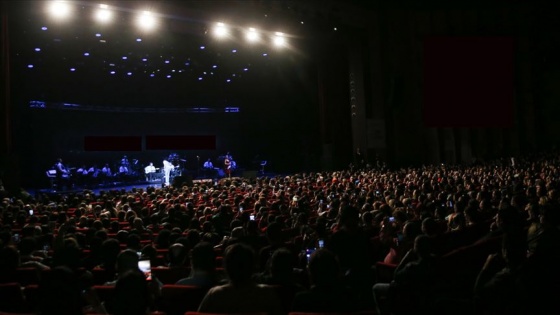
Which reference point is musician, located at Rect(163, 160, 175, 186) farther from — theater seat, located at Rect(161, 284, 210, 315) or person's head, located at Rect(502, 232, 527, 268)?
person's head, located at Rect(502, 232, 527, 268)

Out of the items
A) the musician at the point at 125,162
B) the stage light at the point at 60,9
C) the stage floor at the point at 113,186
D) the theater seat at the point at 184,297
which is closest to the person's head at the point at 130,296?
the theater seat at the point at 184,297

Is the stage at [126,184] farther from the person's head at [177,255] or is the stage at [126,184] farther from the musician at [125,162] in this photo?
the person's head at [177,255]

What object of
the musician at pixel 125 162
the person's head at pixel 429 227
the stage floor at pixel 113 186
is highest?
the musician at pixel 125 162

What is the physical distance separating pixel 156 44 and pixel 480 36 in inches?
644

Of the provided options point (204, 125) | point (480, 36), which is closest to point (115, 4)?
point (204, 125)

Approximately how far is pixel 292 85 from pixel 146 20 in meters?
14.5

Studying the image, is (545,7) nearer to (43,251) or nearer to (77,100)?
(77,100)

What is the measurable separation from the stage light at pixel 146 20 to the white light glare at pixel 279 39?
18.8 ft

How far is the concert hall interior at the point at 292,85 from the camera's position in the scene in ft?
77.1

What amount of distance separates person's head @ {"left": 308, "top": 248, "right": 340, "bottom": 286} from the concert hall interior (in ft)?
57.7

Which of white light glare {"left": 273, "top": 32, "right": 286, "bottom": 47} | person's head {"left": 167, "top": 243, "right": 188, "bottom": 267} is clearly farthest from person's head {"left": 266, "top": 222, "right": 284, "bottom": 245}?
white light glare {"left": 273, "top": 32, "right": 286, "bottom": 47}

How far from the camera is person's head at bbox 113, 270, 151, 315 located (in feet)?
12.8

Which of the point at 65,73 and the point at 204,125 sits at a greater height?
the point at 65,73

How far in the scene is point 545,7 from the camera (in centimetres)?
2998
